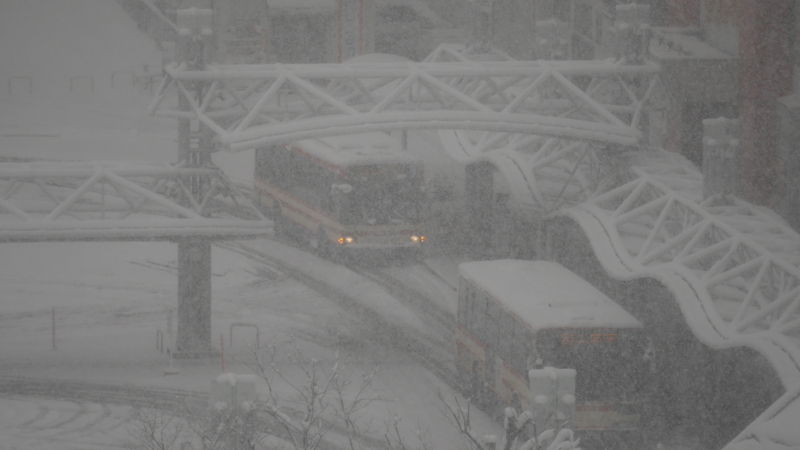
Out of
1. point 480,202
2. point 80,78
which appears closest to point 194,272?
point 480,202

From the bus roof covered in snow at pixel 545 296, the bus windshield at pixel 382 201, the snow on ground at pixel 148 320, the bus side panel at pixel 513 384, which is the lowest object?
the snow on ground at pixel 148 320

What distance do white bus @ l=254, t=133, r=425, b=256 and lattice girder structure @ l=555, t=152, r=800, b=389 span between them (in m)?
7.38

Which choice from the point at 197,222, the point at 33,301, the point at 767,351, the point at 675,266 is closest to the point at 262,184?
the point at 33,301

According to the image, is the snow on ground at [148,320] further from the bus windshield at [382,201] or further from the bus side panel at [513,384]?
the bus windshield at [382,201]

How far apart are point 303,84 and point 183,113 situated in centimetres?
236

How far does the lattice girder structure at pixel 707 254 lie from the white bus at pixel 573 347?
90cm

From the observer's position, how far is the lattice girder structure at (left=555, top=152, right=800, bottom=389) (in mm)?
15742

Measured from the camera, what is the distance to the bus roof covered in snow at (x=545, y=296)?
1847cm

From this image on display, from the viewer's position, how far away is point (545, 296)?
64.0ft

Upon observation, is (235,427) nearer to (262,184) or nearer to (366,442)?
(366,442)

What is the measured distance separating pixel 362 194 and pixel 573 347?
1150 centimetres

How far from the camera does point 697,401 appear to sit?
19.8 m

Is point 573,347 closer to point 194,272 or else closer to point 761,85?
point 761,85

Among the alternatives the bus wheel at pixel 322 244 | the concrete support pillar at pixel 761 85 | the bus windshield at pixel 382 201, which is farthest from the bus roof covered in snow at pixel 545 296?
the bus wheel at pixel 322 244
